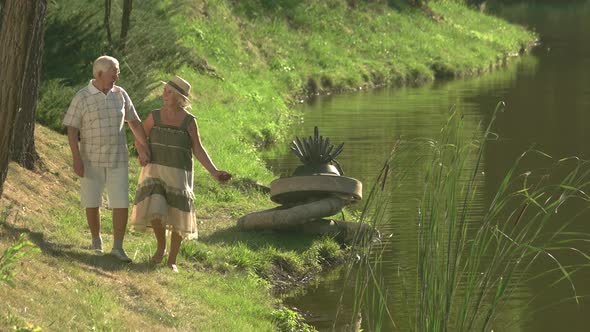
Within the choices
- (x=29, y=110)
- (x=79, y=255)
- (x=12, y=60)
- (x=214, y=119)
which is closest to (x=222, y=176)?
(x=79, y=255)

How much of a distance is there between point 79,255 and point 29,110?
10.4ft

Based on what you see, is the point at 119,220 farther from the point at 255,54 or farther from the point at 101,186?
the point at 255,54

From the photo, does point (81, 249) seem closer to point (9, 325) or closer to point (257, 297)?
point (257, 297)

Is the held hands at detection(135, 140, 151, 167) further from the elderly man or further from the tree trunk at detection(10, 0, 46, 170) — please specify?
the tree trunk at detection(10, 0, 46, 170)

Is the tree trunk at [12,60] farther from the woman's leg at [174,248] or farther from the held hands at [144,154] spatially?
the woman's leg at [174,248]

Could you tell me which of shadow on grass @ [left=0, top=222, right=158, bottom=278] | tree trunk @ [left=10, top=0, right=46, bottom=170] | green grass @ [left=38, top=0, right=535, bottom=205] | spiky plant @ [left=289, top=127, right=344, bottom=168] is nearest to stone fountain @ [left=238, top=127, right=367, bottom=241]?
spiky plant @ [left=289, top=127, right=344, bottom=168]

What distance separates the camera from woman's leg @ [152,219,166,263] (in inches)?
485

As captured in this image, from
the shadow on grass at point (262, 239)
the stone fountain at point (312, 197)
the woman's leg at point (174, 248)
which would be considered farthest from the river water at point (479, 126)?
the woman's leg at point (174, 248)

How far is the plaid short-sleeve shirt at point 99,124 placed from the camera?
1195 centimetres

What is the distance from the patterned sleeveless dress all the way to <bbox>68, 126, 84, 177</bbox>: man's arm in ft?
1.98

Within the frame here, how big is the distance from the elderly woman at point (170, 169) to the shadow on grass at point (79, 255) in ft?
1.16

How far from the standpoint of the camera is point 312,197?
16.1 meters

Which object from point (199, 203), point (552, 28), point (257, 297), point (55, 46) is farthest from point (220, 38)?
point (552, 28)

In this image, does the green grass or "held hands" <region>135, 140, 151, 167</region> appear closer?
"held hands" <region>135, 140, 151, 167</region>
